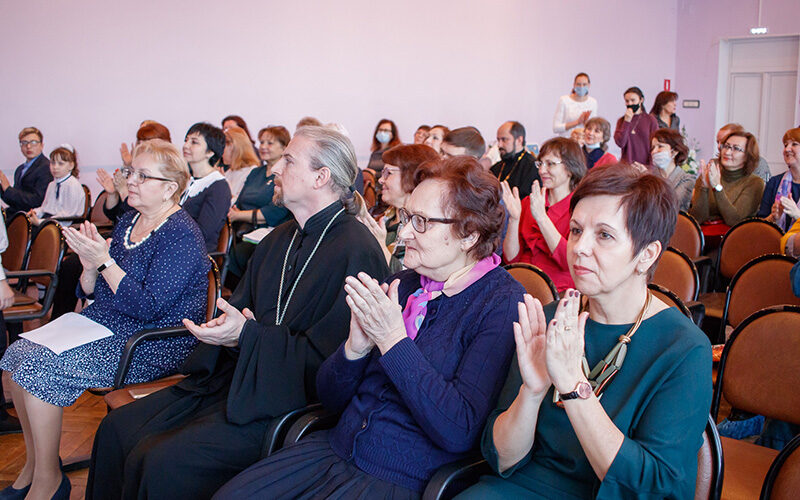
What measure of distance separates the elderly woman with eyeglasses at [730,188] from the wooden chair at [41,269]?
413 cm

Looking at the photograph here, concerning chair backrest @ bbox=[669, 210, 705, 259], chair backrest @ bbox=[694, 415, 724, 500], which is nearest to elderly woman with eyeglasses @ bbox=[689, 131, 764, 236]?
chair backrest @ bbox=[669, 210, 705, 259]

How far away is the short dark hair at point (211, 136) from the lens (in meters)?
4.81

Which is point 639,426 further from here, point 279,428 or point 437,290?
point 279,428

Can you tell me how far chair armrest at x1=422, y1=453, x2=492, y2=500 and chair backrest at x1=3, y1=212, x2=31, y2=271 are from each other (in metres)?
3.33

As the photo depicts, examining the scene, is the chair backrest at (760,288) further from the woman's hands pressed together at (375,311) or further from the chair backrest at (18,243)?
the chair backrest at (18,243)

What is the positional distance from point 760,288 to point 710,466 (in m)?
1.59

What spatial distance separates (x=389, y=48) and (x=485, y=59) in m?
1.86

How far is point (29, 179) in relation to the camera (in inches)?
262

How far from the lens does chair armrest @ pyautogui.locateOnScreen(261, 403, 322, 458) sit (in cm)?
210

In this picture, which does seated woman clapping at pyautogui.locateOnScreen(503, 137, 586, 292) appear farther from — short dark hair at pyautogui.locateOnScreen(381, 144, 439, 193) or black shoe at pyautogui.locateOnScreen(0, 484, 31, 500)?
black shoe at pyautogui.locateOnScreen(0, 484, 31, 500)

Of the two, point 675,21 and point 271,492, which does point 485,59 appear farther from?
point 271,492

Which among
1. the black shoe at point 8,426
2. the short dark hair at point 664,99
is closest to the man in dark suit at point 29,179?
the black shoe at point 8,426

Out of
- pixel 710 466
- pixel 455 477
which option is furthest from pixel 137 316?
pixel 710 466

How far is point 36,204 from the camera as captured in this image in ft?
21.6
